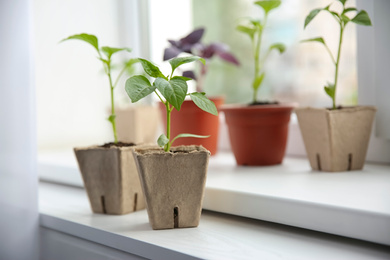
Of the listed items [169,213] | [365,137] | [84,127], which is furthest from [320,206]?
[84,127]

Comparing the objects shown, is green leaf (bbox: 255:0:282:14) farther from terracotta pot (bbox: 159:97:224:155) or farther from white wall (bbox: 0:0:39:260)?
white wall (bbox: 0:0:39:260)

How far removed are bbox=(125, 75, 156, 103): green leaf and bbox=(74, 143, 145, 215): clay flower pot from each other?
201 millimetres

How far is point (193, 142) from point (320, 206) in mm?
621

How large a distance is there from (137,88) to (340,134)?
0.54 meters

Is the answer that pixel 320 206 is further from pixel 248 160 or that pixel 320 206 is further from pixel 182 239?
pixel 248 160

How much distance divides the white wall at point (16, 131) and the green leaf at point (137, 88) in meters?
0.32

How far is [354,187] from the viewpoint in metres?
0.98

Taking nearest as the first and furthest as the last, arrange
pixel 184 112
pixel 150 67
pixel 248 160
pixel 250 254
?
pixel 250 254 → pixel 150 67 → pixel 248 160 → pixel 184 112

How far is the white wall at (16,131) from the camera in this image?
103 cm

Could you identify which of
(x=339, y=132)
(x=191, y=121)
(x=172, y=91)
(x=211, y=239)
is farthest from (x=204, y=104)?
(x=191, y=121)

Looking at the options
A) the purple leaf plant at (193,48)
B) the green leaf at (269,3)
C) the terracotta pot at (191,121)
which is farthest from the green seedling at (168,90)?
the terracotta pot at (191,121)

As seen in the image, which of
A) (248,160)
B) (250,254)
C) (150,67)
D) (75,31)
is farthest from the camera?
(75,31)

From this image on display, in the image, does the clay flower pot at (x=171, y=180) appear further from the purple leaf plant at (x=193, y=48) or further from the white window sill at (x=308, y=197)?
the purple leaf plant at (x=193, y=48)

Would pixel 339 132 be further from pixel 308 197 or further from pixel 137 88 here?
pixel 137 88
